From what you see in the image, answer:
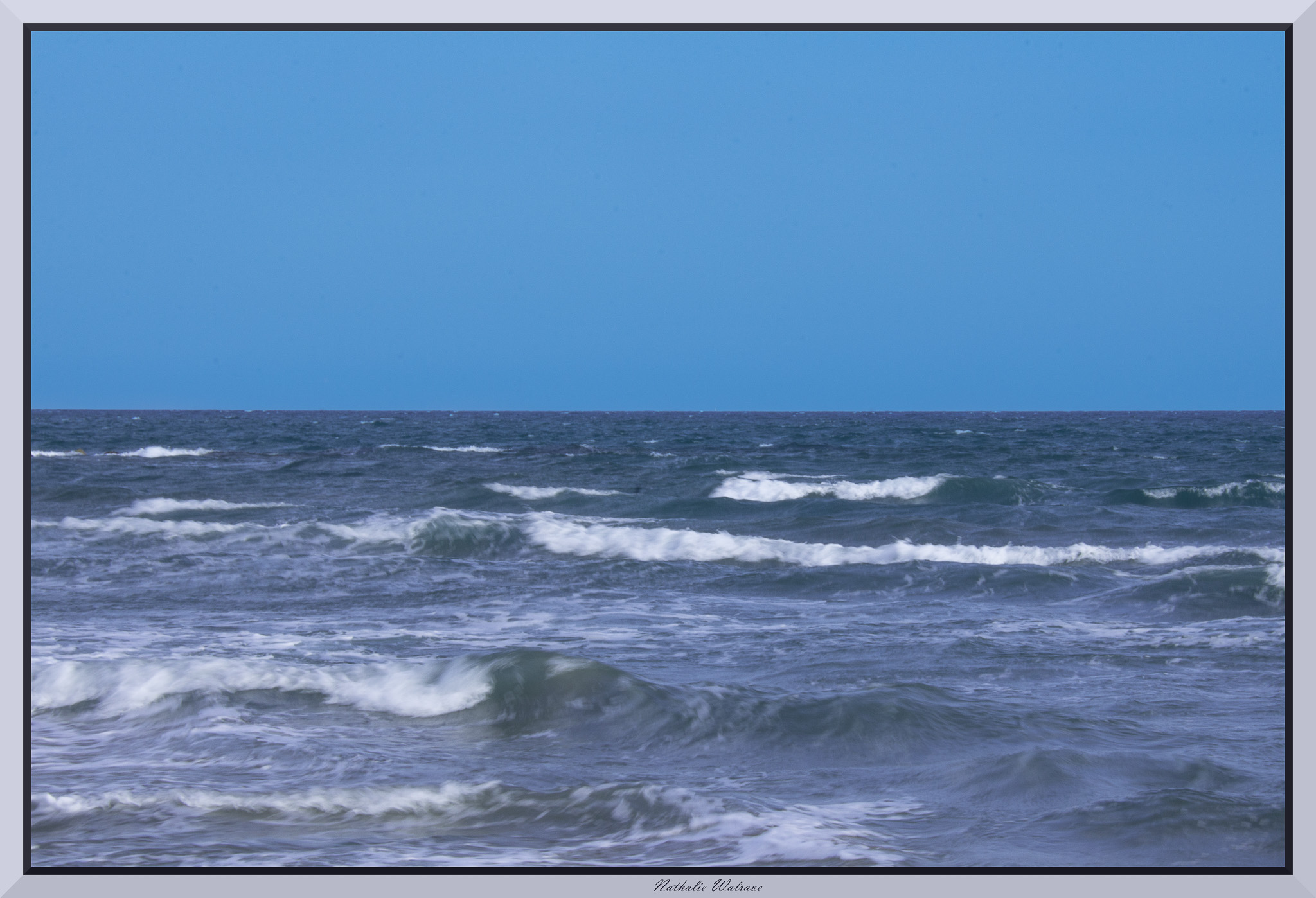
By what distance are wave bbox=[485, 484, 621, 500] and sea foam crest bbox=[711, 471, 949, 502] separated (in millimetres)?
1677

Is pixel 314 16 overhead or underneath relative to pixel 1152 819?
overhead

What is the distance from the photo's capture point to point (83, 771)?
4090 mm

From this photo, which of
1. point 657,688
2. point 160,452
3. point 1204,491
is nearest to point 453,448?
point 160,452

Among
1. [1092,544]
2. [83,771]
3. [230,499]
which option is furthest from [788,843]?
[230,499]

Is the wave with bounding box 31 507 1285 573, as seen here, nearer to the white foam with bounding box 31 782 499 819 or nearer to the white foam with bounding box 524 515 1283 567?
the white foam with bounding box 524 515 1283 567

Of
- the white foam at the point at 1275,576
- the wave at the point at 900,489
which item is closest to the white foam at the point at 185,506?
the wave at the point at 900,489

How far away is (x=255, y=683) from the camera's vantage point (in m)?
5.27

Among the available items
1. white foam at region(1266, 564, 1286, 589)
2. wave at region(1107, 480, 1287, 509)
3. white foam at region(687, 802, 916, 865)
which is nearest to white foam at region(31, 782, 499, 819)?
white foam at region(687, 802, 916, 865)

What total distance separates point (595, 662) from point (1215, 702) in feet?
9.42

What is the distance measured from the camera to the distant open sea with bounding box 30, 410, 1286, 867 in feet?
11.7

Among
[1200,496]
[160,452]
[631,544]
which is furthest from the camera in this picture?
[160,452]

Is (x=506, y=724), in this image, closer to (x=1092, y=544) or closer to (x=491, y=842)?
(x=491, y=842)

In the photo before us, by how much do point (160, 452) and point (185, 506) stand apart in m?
12.4

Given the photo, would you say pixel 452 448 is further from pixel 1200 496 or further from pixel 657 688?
pixel 657 688
